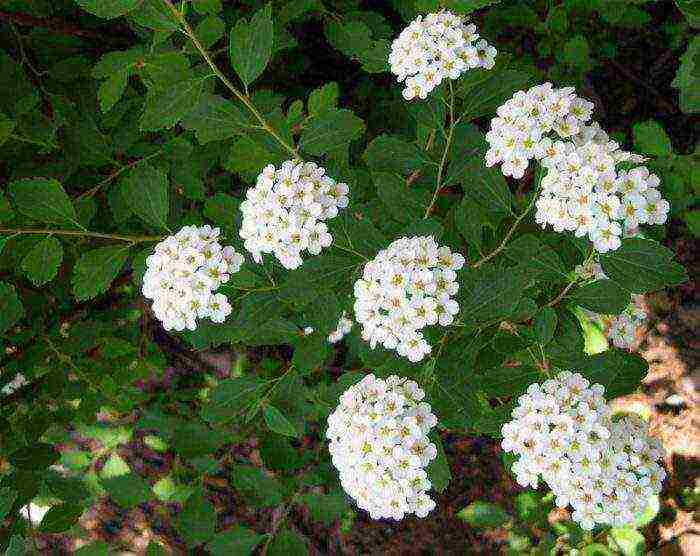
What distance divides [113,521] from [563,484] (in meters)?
2.85

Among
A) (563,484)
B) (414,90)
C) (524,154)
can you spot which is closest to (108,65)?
(414,90)

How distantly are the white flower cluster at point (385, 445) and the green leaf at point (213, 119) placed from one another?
0.68 m

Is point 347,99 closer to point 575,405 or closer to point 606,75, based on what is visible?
point 606,75

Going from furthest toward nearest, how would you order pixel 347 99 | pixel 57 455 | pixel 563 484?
pixel 347 99, pixel 57 455, pixel 563 484

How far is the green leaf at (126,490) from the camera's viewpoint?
2326 millimetres

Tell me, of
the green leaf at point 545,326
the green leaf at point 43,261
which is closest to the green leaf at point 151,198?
the green leaf at point 43,261

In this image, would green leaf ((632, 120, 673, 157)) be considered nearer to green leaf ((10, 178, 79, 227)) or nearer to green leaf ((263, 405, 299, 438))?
green leaf ((263, 405, 299, 438))

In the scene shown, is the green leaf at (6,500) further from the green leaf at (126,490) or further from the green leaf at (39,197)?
the green leaf at (39,197)

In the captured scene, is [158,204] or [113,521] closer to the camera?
[158,204]

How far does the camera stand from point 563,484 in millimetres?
1429

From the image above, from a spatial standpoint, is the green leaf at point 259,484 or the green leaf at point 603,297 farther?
the green leaf at point 259,484

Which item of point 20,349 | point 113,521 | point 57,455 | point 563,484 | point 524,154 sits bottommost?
point 113,521

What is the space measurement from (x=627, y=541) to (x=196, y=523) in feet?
6.24

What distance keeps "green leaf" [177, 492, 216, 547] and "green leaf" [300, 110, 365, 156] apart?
1.25 metres
